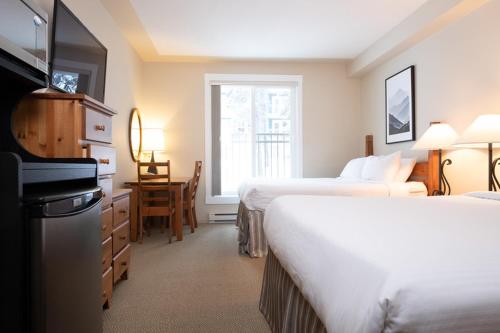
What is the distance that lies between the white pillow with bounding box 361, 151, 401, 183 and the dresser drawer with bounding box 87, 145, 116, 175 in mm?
2771

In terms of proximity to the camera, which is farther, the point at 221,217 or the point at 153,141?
the point at 221,217

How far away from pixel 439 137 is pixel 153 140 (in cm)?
359

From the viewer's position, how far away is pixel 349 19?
3584 millimetres

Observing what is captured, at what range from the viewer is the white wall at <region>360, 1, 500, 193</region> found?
2.71 meters

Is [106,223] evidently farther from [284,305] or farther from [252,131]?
[252,131]

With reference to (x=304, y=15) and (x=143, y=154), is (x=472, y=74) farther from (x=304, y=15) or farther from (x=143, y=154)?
(x=143, y=154)

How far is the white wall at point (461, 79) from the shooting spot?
2.71 m

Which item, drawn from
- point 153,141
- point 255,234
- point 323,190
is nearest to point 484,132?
point 323,190

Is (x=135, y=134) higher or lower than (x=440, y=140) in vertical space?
higher

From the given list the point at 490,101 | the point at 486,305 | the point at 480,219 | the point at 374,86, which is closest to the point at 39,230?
the point at 486,305

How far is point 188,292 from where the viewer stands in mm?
2320

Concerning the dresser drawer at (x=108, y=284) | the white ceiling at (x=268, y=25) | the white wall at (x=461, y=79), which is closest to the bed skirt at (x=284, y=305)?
the dresser drawer at (x=108, y=284)

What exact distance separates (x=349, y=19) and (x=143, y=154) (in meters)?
3.33

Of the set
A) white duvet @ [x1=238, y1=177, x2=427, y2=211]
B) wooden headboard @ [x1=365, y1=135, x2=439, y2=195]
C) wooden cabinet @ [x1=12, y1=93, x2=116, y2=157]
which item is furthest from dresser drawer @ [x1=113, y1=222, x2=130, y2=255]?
wooden headboard @ [x1=365, y1=135, x2=439, y2=195]
